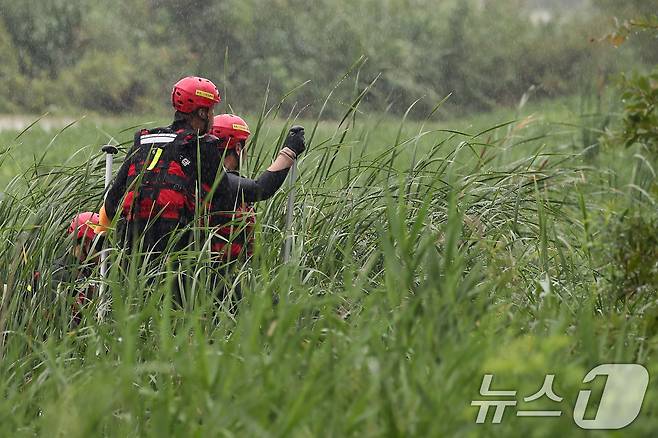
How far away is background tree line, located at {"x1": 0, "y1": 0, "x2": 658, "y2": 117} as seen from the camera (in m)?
25.2

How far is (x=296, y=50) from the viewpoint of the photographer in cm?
2770

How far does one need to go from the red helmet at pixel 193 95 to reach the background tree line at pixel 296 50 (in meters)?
18.0

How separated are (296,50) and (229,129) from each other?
74.1 ft

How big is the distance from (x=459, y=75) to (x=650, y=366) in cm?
2680

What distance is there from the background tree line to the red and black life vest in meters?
18.2

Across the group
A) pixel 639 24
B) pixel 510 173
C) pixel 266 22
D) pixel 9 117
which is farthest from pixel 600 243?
pixel 266 22

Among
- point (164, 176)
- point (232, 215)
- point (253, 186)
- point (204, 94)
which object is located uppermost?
point (204, 94)

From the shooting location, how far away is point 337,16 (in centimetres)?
2870

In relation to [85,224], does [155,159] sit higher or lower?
higher

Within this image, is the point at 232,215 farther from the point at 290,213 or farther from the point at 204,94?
the point at 204,94

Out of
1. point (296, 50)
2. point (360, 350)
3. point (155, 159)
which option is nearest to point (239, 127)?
point (155, 159)

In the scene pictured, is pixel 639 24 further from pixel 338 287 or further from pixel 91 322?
pixel 91 322

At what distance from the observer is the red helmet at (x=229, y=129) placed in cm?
532

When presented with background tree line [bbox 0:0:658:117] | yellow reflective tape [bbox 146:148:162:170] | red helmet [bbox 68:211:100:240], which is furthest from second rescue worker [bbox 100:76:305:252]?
background tree line [bbox 0:0:658:117]
